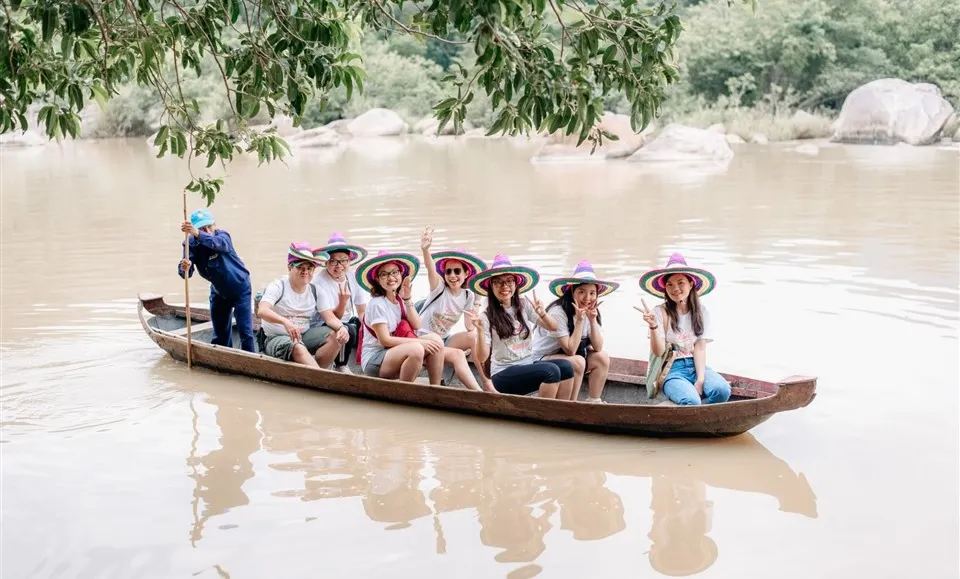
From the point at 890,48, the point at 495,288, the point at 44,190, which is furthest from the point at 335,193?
the point at 890,48

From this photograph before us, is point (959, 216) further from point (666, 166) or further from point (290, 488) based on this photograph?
point (290, 488)

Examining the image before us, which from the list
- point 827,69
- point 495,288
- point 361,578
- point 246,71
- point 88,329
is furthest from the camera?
point 827,69

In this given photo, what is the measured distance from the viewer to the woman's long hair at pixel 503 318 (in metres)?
6.18

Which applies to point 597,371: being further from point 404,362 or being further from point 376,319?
point 376,319

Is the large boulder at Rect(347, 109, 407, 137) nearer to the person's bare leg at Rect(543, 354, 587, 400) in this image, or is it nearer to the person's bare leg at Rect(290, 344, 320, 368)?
the person's bare leg at Rect(290, 344, 320, 368)

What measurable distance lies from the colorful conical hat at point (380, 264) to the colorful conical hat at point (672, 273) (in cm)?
147

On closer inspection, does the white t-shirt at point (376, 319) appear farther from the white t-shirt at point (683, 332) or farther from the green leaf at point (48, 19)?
the green leaf at point (48, 19)

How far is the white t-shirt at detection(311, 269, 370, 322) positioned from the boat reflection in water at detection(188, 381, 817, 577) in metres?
0.84

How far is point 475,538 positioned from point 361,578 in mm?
635

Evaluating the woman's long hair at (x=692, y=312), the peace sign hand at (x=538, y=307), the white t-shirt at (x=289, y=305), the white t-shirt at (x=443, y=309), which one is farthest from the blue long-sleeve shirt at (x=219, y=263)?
the woman's long hair at (x=692, y=312)

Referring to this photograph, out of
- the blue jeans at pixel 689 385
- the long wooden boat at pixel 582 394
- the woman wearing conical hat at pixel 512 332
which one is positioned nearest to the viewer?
the long wooden boat at pixel 582 394

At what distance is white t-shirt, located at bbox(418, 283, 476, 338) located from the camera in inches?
263

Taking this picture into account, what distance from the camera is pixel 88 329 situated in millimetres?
8922

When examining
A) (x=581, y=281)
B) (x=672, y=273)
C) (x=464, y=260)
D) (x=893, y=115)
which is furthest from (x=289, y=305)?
(x=893, y=115)
